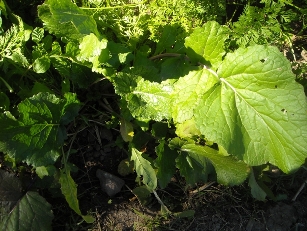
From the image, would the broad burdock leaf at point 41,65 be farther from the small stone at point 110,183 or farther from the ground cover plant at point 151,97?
the small stone at point 110,183

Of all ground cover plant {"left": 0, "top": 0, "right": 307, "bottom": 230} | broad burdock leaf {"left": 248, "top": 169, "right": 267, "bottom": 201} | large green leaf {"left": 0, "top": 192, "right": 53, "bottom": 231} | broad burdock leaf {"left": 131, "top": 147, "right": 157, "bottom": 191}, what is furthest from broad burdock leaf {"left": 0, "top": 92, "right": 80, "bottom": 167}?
broad burdock leaf {"left": 248, "top": 169, "right": 267, "bottom": 201}

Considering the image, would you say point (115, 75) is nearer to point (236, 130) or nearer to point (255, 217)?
point (236, 130)

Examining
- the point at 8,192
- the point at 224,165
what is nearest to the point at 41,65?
the point at 8,192

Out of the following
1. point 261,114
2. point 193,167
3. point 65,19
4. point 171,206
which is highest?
point 65,19

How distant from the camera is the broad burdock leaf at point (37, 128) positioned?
6.02 ft

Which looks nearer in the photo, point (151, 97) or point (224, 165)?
point (151, 97)

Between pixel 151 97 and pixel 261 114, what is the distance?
1.81 feet

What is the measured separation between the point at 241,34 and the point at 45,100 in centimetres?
112

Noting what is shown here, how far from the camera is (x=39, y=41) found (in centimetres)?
214

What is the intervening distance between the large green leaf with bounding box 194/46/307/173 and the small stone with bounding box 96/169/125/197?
26.3 inches

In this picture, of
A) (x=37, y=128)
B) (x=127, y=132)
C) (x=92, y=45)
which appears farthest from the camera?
(x=127, y=132)

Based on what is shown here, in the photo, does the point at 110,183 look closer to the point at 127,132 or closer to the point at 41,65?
the point at 127,132

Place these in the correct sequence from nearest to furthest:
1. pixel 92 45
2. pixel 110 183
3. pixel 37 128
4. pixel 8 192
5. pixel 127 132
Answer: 1. pixel 92 45
2. pixel 37 128
3. pixel 8 192
4. pixel 127 132
5. pixel 110 183

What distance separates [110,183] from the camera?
2.30m
